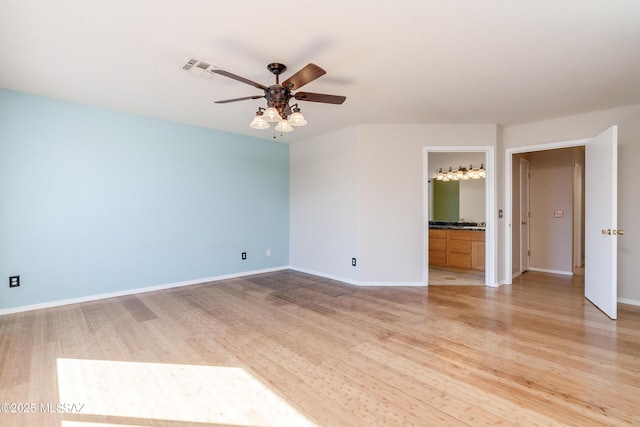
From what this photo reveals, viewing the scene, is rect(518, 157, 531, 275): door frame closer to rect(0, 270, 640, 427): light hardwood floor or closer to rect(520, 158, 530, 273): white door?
rect(520, 158, 530, 273): white door

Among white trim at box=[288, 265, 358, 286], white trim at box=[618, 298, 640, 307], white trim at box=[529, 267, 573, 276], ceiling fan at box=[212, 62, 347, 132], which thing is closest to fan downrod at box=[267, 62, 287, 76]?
ceiling fan at box=[212, 62, 347, 132]

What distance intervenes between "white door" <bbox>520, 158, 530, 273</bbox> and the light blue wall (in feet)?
14.7

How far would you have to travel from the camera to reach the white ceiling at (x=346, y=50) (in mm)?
1901

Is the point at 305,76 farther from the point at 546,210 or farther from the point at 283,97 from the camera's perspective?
the point at 546,210

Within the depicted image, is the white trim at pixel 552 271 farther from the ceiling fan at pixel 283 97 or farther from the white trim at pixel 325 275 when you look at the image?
the ceiling fan at pixel 283 97

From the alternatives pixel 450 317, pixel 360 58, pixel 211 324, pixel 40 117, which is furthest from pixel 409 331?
pixel 40 117

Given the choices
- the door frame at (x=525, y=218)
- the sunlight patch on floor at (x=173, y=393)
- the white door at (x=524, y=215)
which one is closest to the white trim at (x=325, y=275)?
the sunlight patch on floor at (x=173, y=393)

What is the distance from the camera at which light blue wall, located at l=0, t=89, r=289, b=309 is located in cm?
325

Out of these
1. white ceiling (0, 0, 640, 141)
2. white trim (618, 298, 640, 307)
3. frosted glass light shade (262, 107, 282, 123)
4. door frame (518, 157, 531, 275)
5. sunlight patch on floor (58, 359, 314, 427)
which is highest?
white ceiling (0, 0, 640, 141)

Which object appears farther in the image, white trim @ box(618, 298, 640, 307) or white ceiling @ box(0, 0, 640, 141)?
white trim @ box(618, 298, 640, 307)

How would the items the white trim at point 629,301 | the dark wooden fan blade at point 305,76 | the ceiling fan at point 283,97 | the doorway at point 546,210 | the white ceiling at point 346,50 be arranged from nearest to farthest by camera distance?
the white ceiling at point 346,50 → the dark wooden fan blade at point 305,76 → the ceiling fan at point 283,97 → the white trim at point 629,301 → the doorway at point 546,210

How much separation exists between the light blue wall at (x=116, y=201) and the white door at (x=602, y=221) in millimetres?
4567

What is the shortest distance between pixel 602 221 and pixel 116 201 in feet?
18.8

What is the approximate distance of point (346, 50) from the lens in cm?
236
